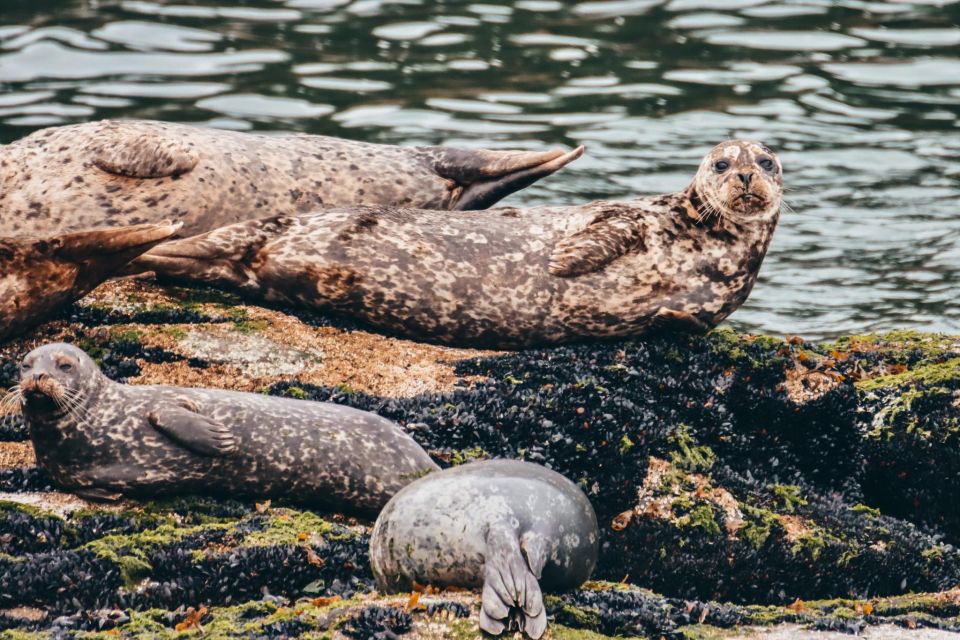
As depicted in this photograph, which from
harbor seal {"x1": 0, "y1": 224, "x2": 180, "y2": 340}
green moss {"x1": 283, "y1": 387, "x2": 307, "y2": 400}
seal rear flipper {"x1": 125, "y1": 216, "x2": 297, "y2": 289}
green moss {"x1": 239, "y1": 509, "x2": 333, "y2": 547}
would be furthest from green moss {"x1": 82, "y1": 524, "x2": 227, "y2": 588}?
seal rear flipper {"x1": 125, "y1": 216, "x2": 297, "y2": 289}

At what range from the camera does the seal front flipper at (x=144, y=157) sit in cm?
805

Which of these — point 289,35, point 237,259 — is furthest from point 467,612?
point 289,35

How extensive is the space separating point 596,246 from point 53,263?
8.98 feet

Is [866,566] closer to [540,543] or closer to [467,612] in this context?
[540,543]

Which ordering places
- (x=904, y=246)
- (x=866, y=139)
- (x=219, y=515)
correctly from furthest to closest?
(x=866, y=139)
(x=904, y=246)
(x=219, y=515)

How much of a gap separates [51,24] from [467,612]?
12532mm

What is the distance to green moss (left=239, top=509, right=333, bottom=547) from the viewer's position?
561cm

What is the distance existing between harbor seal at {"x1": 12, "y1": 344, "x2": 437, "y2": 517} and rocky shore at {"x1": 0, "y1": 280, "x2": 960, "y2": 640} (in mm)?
108

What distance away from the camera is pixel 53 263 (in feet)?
23.2

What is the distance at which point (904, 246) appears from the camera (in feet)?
40.9

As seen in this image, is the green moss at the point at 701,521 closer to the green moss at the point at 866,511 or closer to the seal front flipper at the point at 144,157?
the green moss at the point at 866,511

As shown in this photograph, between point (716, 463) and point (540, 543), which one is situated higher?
point (540, 543)

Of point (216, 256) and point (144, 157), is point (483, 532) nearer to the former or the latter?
point (216, 256)

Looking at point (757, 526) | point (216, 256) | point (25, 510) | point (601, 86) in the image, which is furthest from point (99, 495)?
point (601, 86)
